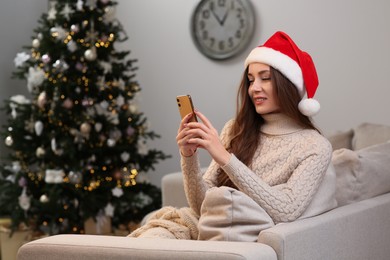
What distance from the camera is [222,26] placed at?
6316mm

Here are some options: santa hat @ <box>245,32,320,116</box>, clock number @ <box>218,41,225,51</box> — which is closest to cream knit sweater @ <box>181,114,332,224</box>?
santa hat @ <box>245,32,320,116</box>

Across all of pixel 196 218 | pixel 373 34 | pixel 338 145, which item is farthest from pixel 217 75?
pixel 196 218

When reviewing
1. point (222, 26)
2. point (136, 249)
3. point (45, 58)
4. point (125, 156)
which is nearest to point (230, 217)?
point (136, 249)

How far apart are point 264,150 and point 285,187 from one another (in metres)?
0.27

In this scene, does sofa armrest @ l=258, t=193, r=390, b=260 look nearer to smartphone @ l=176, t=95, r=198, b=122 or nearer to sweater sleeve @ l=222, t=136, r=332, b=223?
sweater sleeve @ l=222, t=136, r=332, b=223

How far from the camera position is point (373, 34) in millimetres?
5508

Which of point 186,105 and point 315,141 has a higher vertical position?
point 186,105

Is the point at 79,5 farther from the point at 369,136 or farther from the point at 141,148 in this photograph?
the point at 369,136

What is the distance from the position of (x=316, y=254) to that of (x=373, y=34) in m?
3.03

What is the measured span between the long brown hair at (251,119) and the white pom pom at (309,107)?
40 mm

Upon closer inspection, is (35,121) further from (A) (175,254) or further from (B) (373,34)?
(A) (175,254)

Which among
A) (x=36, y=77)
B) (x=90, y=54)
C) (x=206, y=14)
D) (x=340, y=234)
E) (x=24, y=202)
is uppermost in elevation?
(x=206, y=14)

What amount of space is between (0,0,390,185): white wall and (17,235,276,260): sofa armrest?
9.47 feet

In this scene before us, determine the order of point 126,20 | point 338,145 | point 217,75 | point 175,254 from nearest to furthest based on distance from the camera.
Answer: point 175,254, point 338,145, point 217,75, point 126,20
